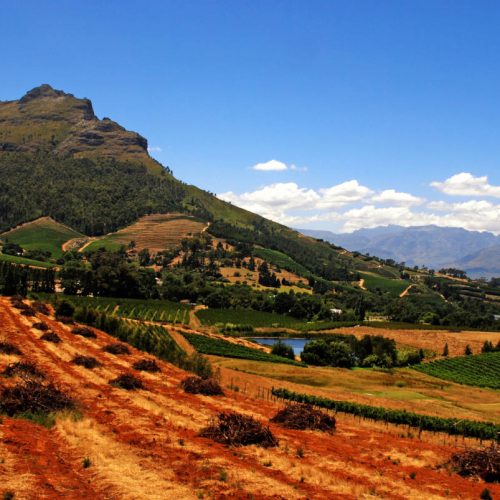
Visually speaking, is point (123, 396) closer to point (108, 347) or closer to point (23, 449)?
point (23, 449)

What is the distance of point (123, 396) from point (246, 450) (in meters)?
13.5

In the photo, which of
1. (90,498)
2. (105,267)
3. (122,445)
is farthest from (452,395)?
(105,267)

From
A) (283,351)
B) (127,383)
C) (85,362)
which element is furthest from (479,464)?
(283,351)

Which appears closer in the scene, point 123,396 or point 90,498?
point 90,498

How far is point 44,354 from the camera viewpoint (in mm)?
49812

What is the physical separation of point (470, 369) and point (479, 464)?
98.5 meters

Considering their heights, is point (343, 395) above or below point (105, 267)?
below

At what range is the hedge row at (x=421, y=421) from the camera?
4766cm

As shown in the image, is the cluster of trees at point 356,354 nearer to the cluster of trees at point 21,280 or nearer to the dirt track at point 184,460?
the cluster of trees at point 21,280

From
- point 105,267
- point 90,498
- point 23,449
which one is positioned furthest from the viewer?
point 105,267

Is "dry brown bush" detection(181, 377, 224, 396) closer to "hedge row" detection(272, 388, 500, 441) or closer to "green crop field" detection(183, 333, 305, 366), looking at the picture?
"hedge row" detection(272, 388, 500, 441)

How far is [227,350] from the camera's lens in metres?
108

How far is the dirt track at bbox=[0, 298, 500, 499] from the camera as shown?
20844 mm

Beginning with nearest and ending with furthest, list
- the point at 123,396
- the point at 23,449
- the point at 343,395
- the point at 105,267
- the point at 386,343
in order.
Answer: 1. the point at 23,449
2. the point at 123,396
3. the point at 343,395
4. the point at 386,343
5. the point at 105,267
